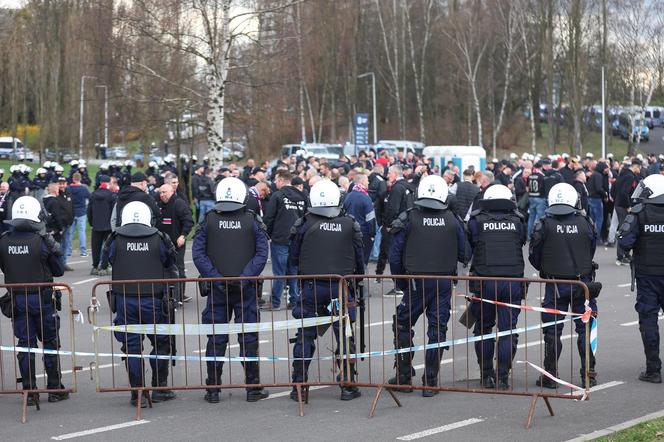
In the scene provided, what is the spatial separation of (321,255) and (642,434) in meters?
3.21

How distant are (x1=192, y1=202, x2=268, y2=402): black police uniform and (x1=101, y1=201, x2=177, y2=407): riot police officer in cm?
34

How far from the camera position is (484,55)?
60.3m

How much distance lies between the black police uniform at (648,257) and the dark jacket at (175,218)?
622 cm

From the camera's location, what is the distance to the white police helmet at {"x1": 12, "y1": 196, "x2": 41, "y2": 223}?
349 inches

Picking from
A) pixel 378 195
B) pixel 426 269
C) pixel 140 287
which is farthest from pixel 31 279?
pixel 378 195

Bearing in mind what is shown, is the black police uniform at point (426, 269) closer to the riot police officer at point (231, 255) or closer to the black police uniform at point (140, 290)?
the riot police officer at point (231, 255)

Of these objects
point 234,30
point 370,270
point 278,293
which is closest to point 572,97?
point 234,30

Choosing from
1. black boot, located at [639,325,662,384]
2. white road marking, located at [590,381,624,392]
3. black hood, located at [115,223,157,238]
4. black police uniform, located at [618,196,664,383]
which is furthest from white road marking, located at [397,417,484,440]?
black hood, located at [115,223,157,238]

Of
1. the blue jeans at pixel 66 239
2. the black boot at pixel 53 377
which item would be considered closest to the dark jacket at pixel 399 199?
the blue jeans at pixel 66 239

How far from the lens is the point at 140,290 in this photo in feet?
28.5

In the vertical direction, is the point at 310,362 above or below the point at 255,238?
below

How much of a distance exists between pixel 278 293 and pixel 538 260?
17.3 ft

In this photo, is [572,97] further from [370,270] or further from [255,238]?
[255,238]

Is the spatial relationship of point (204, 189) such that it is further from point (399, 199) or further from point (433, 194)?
point (433, 194)
